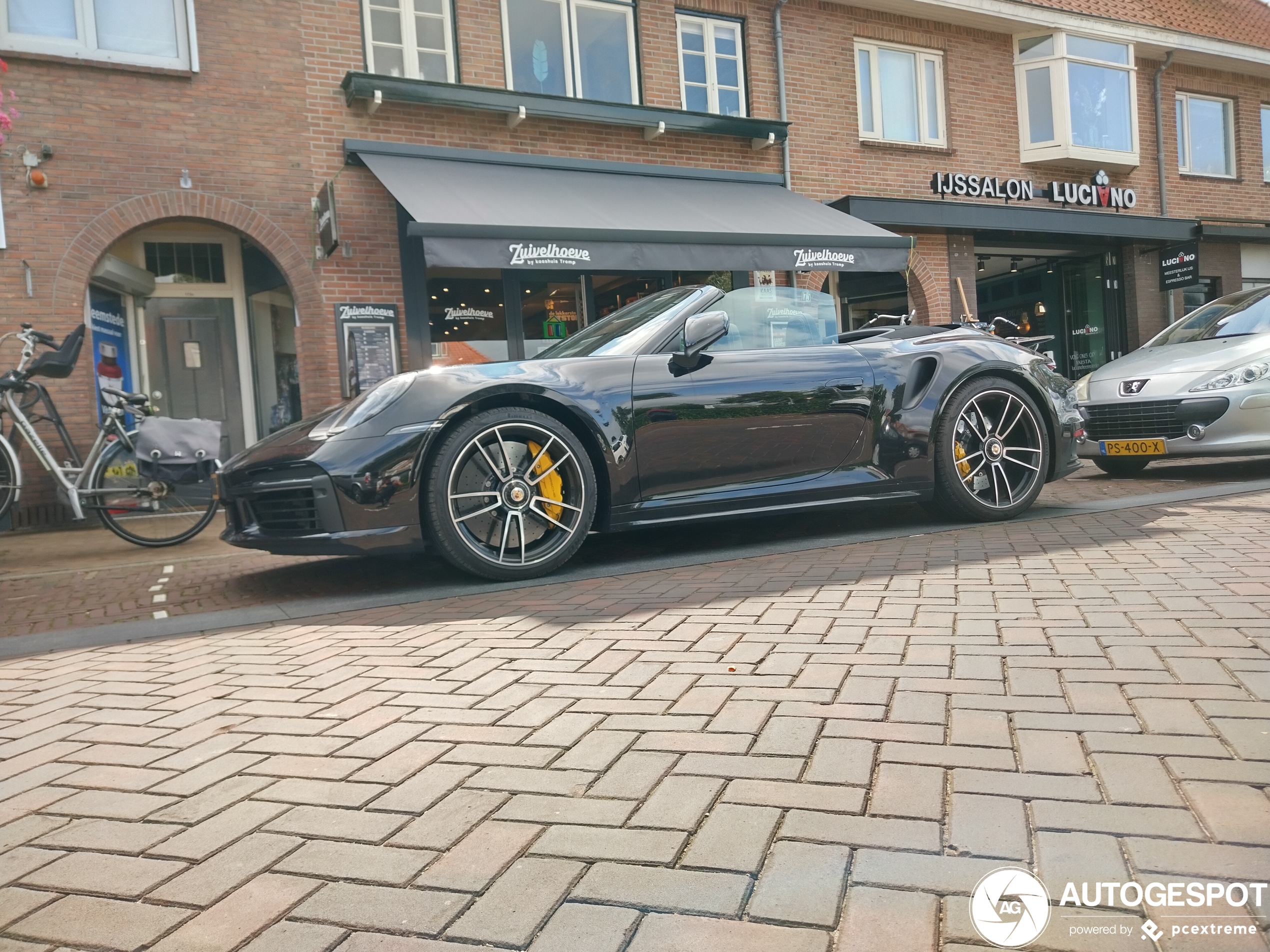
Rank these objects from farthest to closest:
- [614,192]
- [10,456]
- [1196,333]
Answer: [614,192], [1196,333], [10,456]

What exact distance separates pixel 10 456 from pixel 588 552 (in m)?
3.91

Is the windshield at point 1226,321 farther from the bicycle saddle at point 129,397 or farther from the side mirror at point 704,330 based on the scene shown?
the bicycle saddle at point 129,397

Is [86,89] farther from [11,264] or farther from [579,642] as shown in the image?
[579,642]

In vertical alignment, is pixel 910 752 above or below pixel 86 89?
below

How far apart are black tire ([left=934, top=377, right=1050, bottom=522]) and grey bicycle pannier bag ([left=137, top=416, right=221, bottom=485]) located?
432cm

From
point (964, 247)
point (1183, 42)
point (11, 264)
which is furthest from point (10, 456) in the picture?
point (1183, 42)

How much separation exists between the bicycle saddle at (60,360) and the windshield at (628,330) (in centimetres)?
366

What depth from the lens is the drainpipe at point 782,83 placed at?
41.8 ft

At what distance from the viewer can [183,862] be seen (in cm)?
173

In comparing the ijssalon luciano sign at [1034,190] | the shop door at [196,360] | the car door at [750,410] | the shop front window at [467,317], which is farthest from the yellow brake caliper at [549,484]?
the ijssalon luciano sign at [1034,190]

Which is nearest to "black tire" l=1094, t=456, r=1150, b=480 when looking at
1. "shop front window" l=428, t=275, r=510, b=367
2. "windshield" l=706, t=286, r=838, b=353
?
"windshield" l=706, t=286, r=838, b=353

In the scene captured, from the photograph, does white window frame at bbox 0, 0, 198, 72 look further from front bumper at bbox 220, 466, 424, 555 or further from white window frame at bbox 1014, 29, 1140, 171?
white window frame at bbox 1014, 29, 1140, 171

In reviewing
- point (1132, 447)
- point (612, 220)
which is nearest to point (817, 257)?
point (612, 220)

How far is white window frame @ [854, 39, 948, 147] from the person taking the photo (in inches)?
537
